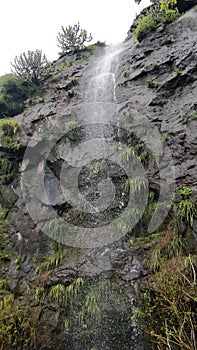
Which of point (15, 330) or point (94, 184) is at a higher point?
point (94, 184)

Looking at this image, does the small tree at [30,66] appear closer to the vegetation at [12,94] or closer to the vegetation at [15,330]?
the vegetation at [12,94]

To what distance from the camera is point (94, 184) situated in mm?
6477

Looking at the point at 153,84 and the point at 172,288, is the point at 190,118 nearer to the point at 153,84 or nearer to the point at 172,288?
the point at 153,84

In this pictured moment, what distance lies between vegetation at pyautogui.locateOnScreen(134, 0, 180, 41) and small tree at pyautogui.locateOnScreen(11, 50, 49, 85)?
3456mm

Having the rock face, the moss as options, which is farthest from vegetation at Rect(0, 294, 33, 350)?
the moss

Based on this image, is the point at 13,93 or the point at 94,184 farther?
the point at 13,93

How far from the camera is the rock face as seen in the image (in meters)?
4.57

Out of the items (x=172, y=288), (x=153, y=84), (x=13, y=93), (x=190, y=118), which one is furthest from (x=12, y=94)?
(x=172, y=288)

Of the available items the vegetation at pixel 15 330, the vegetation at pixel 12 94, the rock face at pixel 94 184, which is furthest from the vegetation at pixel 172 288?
the vegetation at pixel 12 94

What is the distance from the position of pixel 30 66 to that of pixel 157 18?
4.63m

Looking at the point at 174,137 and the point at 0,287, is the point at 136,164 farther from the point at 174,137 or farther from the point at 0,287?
Answer: the point at 0,287

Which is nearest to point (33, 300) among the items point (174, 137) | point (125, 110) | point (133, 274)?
point (133, 274)

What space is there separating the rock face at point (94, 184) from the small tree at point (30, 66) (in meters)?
1.14

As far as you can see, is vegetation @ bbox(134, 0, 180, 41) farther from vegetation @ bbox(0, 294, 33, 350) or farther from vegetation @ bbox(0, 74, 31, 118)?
vegetation @ bbox(0, 294, 33, 350)
